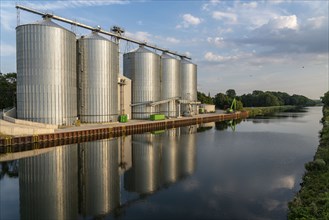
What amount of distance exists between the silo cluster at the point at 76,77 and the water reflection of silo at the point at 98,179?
→ 12.0m

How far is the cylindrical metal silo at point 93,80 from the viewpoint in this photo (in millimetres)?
44219

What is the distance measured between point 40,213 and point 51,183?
4.74 m

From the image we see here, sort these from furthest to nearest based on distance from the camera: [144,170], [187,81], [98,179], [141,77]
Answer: [187,81] → [141,77] → [144,170] → [98,179]

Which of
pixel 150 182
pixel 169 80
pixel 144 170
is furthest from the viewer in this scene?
pixel 169 80

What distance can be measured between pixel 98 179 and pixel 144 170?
3.75m

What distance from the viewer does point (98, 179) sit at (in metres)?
18.3

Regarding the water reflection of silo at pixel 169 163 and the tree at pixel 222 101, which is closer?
the water reflection of silo at pixel 169 163

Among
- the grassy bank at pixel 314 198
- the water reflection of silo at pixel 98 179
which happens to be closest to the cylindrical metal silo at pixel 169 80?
the water reflection of silo at pixel 98 179

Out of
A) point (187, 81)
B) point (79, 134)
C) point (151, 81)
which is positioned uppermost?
point (187, 81)

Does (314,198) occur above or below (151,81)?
below

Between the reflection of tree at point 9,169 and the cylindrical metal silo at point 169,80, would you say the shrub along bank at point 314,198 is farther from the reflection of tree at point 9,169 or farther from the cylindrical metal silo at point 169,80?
the cylindrical metal silo at point 169,80

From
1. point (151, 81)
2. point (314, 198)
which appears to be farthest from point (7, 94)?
point (314, 198)

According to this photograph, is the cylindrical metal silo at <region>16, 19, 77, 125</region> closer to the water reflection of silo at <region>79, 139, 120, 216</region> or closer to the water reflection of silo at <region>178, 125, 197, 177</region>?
the water reflection of silo at <region>79, 139, 120, 216</region>

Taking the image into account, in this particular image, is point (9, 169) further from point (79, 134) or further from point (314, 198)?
point (314, 198)
